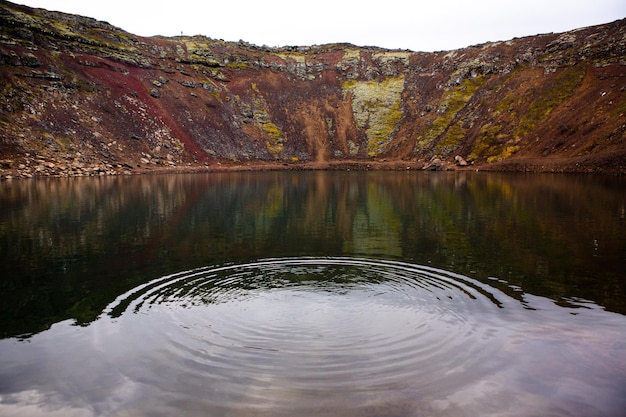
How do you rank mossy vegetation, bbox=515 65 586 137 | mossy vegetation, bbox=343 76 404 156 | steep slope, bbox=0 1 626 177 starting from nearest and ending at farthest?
steep slope, bbox=0 1 626 177 → mossy vegetation, bbox=515 65 586 137 → mossy vegetation, bbox=343 76 404 156

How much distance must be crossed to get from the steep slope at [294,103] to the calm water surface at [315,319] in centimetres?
5586

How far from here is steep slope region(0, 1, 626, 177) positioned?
83.7 metres

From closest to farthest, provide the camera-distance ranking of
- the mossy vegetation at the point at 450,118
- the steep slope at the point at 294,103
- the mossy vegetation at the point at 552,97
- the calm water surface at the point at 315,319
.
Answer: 1. the calm water surface at the point at 315,319
2. the steep slope at the point at 294,103
3. the mossy vegetation at the point at 552,97
4. the mossy vegetation at the point at 450,118

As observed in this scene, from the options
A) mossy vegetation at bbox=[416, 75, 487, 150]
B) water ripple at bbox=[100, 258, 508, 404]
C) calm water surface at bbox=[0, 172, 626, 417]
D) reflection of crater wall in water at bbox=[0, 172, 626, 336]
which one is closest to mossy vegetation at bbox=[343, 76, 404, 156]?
mossy vegetation at bbox=[416, 75, 487, 150]

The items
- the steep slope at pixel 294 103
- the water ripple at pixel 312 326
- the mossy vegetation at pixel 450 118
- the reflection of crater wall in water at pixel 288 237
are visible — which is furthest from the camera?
the mossy vegetation at pixel 450 118

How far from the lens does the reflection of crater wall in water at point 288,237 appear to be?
59.3 feet

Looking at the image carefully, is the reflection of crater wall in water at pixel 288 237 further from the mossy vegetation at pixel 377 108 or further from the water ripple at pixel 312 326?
the mossy vegetation at pixel 377 108

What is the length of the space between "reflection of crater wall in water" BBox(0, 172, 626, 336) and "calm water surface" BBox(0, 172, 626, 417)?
0.54 ft

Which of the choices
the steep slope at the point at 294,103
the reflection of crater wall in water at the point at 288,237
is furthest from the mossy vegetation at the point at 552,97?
the reflection of crater wall in water at the point at 288,237

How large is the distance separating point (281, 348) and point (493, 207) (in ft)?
106

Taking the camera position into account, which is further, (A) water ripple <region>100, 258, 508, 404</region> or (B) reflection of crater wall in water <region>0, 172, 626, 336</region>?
(B) reflection of crater wall in water <region>0, 172, 626, 336</region>

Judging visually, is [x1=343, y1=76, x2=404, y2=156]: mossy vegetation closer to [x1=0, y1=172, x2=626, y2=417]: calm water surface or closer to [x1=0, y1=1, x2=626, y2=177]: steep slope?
[x1=0, y1=1, x2=626, y2=177]: steep slope

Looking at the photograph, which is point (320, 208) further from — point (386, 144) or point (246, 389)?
point (386, 144)

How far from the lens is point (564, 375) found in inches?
412
